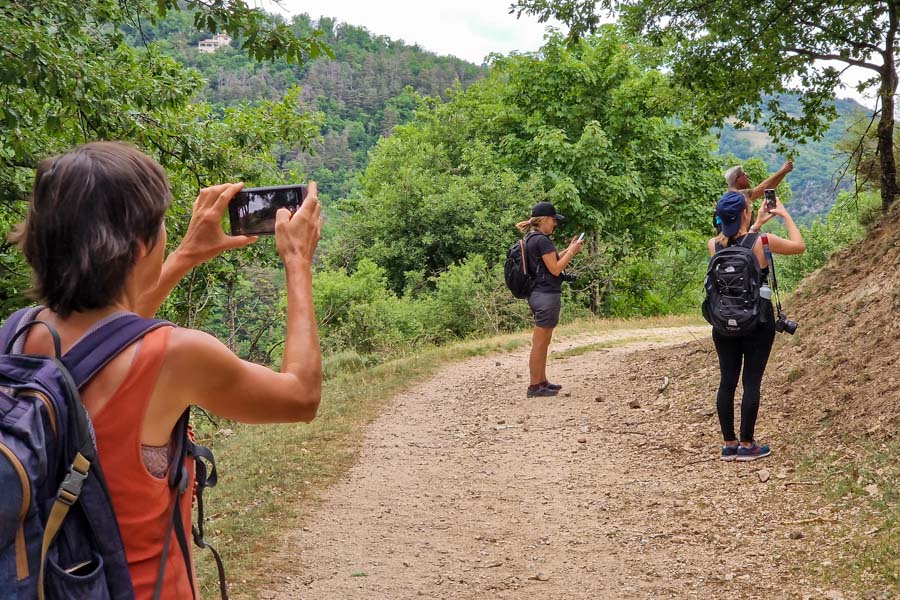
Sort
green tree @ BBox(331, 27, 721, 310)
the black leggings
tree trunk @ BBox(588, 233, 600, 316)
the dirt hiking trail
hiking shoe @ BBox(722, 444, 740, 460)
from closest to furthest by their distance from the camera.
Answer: the dirt hiking trail < the black leggings < hiking shoe @ BBox(722, 444, 740, 460) < green tree @ BBox(331, 27, 721, 310) < tree trunk @ BBox(588, 233, 600, 316)

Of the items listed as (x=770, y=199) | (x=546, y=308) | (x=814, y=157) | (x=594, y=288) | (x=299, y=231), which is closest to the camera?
(x=299, y=231)

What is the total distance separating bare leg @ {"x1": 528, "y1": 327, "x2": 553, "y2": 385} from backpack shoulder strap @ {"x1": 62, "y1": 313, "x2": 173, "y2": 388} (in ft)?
25.1

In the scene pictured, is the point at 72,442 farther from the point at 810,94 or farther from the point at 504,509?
the point at 810,94

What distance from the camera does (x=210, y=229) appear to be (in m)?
2.36

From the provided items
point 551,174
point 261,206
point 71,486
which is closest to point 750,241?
point 261,206

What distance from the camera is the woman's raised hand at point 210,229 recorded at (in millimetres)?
2293

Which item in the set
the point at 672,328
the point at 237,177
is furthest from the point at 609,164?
the point at 237,177

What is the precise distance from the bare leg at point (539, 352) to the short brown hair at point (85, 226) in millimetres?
7618

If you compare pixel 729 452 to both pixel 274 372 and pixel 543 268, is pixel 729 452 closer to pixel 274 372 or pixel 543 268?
pixel 543 268

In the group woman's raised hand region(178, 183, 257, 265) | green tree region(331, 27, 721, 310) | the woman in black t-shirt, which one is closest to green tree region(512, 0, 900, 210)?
the woman in black t-shirt

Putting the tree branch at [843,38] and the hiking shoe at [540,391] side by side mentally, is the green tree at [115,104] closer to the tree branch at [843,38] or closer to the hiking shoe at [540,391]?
the hiking shoe at [540,391]

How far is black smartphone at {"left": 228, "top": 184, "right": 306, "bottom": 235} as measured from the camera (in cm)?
223

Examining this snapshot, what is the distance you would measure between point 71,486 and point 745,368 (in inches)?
221

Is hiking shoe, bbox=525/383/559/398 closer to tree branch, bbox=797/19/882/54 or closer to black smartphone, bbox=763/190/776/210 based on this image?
black smartphone, bbox=763/190/776/210
